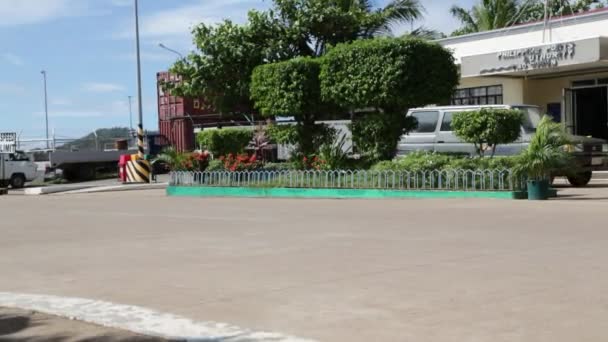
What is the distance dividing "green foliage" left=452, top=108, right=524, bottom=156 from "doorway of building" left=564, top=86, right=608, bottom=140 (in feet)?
27.9

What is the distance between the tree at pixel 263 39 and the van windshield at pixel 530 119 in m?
10.7

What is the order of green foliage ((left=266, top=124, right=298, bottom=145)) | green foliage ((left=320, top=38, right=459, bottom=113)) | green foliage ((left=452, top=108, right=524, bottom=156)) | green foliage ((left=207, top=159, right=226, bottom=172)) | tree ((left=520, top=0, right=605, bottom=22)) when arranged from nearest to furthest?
1. green foliage ((left=452, top=108, right=524, bottom=156))
2. green foliage ((left=320, top=38, right=459, bottom=113))
3. green foliage ((left=266, top=124, right=298, bottom=145))
4. green foliage ((left=207, top=159, right=226, bottom=172))
5. tree ((left=520, top=0, right=605, bottom=22))

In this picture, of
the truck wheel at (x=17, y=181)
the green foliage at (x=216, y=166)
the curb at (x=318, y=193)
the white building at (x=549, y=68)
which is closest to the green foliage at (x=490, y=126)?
the curb at (x=318, y=193)

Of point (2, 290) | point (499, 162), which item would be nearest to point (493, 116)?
point (499, 162)

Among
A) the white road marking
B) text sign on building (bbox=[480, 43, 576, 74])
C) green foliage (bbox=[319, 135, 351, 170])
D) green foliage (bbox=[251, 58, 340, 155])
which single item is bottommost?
the white road marking

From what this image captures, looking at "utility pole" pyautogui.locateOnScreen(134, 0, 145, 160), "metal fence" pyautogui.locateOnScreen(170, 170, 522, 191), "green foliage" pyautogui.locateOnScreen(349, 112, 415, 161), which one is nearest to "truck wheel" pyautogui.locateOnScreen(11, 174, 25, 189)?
"utility pole" pyautogui.locateOnScreen(134, 0, 145, 160)

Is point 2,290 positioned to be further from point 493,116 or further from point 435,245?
point 493,116

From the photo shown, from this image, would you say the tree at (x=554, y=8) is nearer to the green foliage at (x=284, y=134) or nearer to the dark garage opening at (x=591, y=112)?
the dark garage opening at (x=591, y=112)

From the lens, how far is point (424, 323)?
5.77 metres

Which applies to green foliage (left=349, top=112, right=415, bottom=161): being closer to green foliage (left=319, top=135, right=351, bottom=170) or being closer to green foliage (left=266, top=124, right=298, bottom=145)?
green foliage (left=319, top=135, right=351, bottom=170)

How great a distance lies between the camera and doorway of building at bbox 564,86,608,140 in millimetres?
25016

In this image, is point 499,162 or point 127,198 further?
point 127,198

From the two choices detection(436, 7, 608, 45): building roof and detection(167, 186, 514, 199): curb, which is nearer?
detection(167, 186, 514, 199): curb

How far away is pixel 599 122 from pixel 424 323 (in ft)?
69.7
